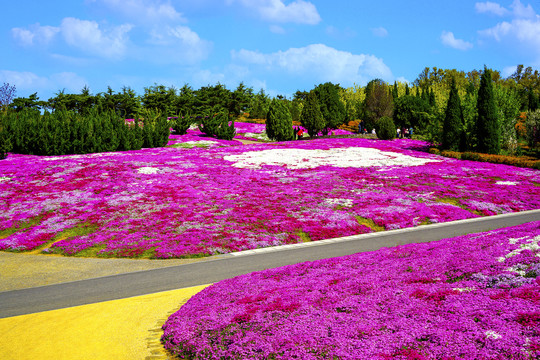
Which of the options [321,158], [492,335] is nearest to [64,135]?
[321,158]

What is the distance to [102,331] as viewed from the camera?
796 centimetres

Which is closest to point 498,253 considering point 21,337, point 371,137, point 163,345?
point 163,345

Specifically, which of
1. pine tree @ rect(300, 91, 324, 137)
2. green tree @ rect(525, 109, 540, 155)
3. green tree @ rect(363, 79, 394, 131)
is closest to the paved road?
green tree @ rect(525, 109, 540, 155)

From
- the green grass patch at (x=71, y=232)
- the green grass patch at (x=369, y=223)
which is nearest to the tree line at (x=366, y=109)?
the green grass patch at (x=369, y=223)

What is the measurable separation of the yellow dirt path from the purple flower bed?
0.53 m

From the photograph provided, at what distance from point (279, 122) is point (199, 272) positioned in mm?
43001

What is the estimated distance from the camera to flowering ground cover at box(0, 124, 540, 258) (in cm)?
1689

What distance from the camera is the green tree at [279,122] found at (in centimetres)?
5325

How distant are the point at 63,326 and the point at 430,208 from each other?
17.9 metres

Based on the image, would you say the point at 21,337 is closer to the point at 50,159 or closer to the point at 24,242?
the point at 24,242

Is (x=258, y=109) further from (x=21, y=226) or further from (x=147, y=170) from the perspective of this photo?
(x=21, y=226)

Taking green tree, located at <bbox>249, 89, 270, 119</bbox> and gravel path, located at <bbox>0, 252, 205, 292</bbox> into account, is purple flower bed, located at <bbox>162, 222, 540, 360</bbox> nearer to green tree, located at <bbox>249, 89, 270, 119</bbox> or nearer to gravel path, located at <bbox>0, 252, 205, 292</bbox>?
gravel path, located at <bbox>0, 252, 205, 292</bbox>

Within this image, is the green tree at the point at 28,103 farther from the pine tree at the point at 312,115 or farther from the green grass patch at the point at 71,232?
the green grass patch at the point at 71,232

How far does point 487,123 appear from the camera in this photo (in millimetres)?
38562
